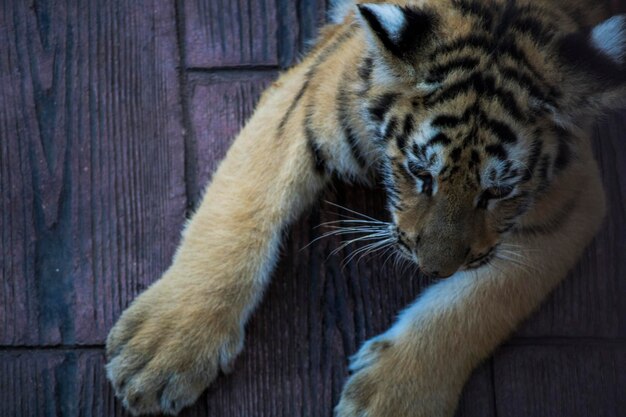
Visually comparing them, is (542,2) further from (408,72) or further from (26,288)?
(26,288)

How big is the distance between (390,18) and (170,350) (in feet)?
2.96

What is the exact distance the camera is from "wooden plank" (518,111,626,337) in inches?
87.9

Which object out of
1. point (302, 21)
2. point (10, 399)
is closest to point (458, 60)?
point (302, 21)

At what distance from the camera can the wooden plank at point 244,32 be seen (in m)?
2.36

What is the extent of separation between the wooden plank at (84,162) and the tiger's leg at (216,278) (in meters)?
0.09

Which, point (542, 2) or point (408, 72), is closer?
point (408, 72)

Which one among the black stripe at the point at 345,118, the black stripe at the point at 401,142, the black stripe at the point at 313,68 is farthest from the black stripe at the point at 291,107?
the black stripe at the point at 401,142

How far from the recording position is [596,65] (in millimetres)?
1725

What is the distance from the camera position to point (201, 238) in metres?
2.16

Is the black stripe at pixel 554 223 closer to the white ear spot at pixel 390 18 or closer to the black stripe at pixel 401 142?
the black stripe at pixel 401 142

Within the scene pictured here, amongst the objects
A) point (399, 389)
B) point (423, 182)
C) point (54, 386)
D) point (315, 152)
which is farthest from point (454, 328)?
point (54, 386)

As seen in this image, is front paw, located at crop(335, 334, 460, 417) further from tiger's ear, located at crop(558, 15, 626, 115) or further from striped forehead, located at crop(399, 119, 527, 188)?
tiger's ear, located at crop(558, 15, 626, 115)

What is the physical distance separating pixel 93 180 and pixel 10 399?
22.4 inches

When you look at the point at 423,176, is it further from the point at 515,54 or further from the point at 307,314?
the point at 307,314
